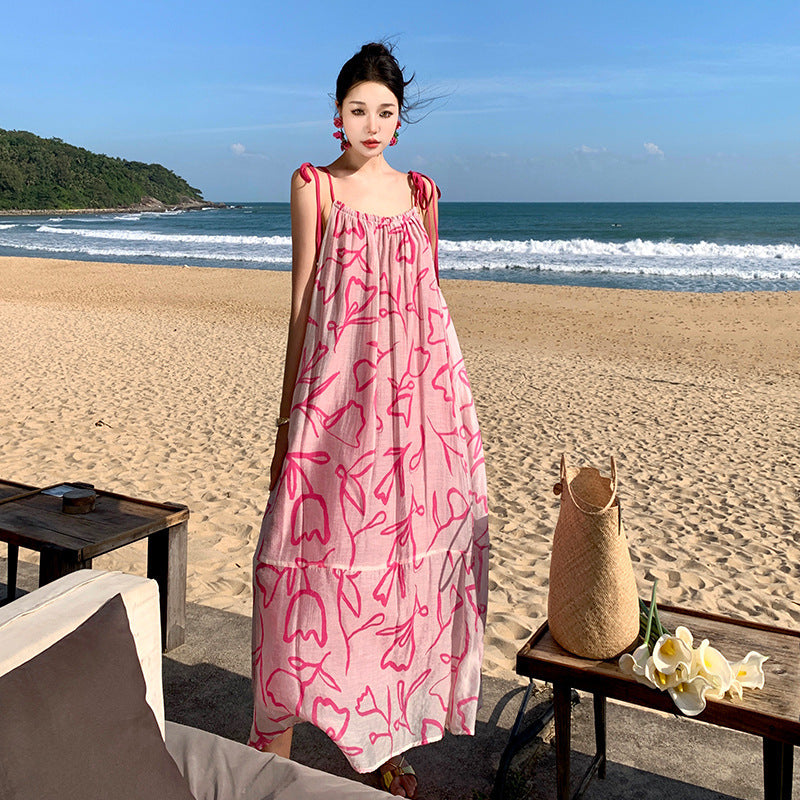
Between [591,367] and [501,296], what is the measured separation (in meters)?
7.31

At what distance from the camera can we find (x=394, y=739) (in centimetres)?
202

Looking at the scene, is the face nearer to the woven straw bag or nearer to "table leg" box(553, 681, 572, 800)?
the woven straw bag

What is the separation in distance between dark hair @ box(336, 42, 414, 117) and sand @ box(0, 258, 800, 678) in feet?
6.59

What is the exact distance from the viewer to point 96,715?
128 centimetres

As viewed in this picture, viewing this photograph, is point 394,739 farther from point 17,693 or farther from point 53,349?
point 53,349

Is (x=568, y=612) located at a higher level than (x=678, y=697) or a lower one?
higher

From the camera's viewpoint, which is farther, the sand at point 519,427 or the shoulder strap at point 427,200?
the sand at point 519,427

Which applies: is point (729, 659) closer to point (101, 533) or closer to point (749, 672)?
point (749, 672)

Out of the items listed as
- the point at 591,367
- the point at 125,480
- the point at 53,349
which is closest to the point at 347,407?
the point at 125,480

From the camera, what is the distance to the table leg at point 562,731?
1.82 m

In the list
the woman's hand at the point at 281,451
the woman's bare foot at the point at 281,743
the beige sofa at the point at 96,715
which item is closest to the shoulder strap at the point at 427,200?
the woman's hand at the point at 281,451

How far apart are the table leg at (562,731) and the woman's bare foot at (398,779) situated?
414mm

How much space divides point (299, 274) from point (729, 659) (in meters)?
1.25

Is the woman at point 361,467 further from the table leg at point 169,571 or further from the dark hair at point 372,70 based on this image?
the table leg at point 169,571
